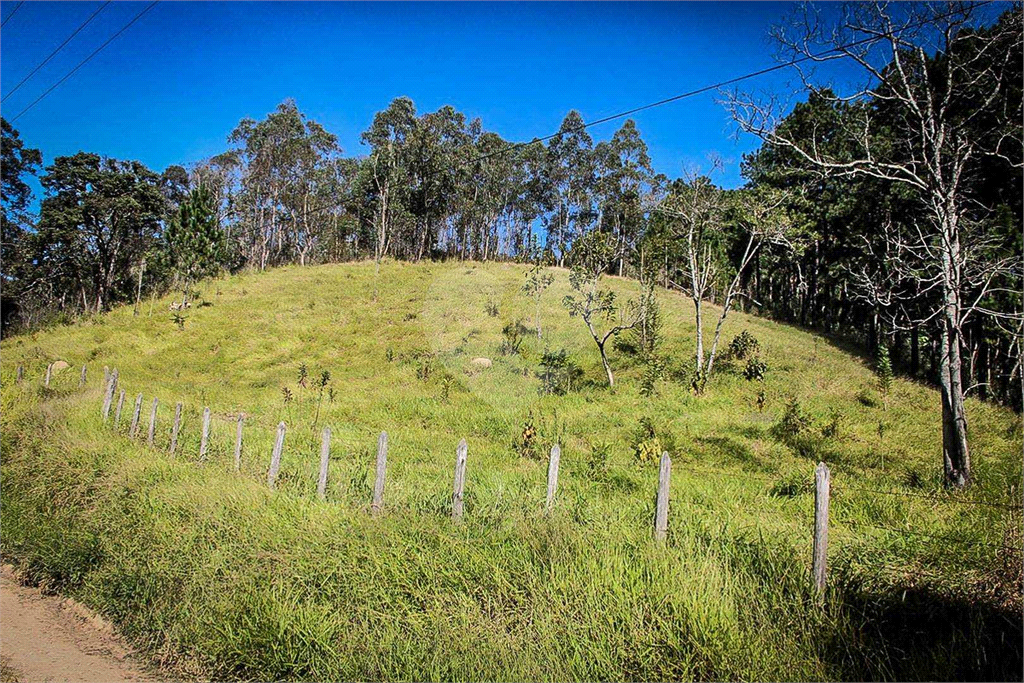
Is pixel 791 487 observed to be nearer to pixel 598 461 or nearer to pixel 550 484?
pixel 598 461

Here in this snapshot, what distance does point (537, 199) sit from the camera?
189 ft

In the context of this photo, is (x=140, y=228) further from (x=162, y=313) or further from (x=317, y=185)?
(x=317, y=185)

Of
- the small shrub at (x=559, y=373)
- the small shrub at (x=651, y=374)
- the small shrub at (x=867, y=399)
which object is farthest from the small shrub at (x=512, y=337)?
the small shrub at (x=867, y=399)

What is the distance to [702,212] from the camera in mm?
19500

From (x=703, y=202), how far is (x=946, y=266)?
11.5 meters

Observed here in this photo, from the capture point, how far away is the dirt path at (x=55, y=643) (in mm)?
4527

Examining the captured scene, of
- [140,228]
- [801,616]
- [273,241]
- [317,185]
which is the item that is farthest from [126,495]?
[273,241]

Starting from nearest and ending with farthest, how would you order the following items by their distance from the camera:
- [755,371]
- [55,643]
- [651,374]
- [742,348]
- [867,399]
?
1. [55,643]
2. [867,399]
3. [651,374]
4. [755,371]
5. [742,348]

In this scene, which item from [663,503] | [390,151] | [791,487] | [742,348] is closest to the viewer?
[663,503]

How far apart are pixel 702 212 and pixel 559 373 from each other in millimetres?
7943

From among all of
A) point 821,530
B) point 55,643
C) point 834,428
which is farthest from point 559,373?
point 55,643

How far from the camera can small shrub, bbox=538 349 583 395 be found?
16.7m

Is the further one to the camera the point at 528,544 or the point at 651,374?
the point at 651,374

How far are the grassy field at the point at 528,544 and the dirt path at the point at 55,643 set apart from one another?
18 centimetres
